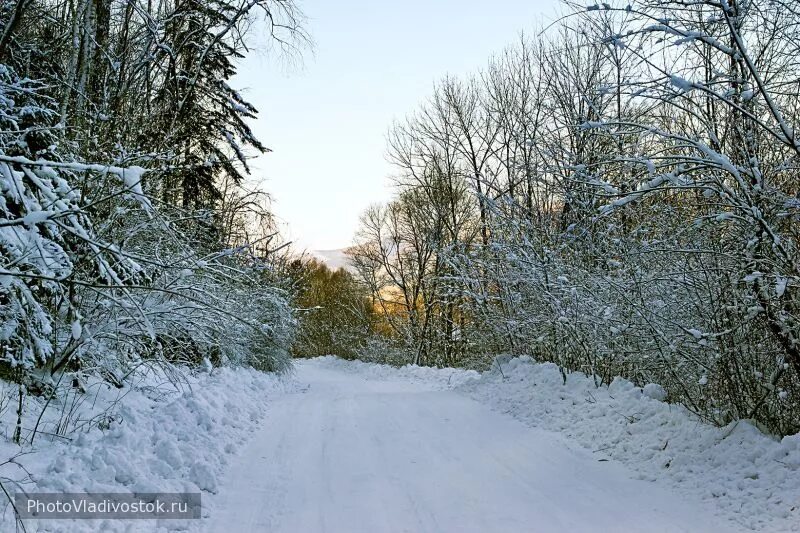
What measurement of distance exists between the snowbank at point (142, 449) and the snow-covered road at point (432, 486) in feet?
1.19

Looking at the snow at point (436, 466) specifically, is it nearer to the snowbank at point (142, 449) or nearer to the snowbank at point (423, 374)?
the snowbank at point (142, 449)

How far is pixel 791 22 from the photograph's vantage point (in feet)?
15.2

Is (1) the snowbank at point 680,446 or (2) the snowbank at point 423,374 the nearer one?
(1) the snowbank at point 680,446

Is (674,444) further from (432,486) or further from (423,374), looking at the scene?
(423,374)

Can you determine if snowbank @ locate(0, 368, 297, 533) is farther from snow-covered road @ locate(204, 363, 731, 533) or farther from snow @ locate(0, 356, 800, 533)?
snow-covered road @ locate(204, 363, 731, 533)

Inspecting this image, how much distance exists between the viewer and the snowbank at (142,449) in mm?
3947

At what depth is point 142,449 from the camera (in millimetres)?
5023

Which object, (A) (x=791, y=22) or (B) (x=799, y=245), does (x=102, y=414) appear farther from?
(A) (x=791, y=22)

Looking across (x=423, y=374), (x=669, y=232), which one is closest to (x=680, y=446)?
(x=669, y=232)

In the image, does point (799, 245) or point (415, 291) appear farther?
point (415, 291)

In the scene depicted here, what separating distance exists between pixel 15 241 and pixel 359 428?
5.20 meters

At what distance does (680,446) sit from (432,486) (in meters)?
2.79

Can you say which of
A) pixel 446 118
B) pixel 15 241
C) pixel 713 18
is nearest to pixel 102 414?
pixel 15 241

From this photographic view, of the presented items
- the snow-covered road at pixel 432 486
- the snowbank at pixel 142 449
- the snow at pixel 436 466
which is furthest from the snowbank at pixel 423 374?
the snowbank at pixel 142 449
